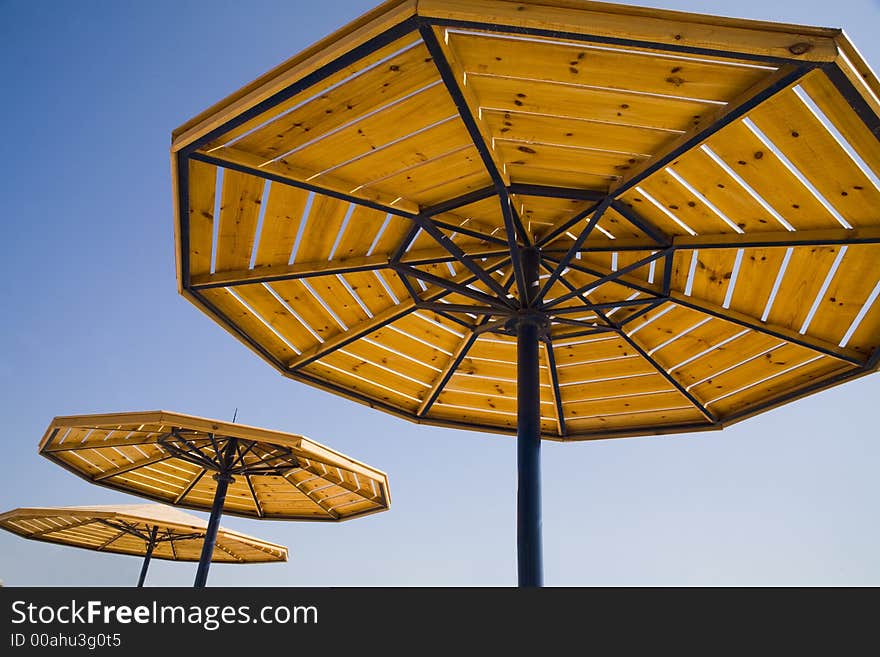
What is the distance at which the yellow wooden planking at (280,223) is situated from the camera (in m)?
5.81

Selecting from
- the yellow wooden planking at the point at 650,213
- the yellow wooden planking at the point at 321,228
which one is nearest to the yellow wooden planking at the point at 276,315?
the yellow wooden planking at the point at 321,228

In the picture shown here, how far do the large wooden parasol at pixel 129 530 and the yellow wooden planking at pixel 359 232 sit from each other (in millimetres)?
8612

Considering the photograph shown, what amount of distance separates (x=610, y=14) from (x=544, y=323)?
3.28 meters

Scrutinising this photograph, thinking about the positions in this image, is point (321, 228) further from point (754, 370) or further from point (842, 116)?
point (754, 370)

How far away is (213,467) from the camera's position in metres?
11.0

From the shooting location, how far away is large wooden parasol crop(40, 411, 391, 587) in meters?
9.14

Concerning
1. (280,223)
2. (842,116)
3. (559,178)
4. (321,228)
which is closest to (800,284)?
(842,116)

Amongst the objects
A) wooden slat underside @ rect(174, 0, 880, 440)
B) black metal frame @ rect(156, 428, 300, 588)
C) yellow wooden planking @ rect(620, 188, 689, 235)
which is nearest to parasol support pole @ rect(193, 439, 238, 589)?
black metal frame @ rect(156, 428, 300, 588)

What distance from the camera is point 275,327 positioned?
780cm

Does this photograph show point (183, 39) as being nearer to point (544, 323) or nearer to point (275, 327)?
point (275, 327)
